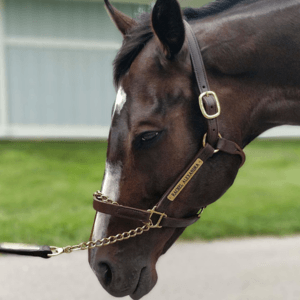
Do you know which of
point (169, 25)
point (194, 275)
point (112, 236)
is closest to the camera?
point (169, 25)

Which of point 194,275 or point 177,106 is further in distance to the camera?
point 194,275

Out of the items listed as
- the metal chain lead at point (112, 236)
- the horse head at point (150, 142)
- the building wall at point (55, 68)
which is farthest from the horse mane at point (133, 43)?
the building wall at point (55, 68)

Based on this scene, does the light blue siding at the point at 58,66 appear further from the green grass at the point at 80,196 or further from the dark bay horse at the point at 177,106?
the dark bay horse at the point at 177,106

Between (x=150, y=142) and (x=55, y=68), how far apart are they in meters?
7.76

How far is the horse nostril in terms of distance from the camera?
155 centimetres

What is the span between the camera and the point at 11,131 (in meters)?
8.39

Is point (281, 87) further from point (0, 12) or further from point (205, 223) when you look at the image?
point (0, 12)

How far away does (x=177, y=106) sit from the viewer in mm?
1501

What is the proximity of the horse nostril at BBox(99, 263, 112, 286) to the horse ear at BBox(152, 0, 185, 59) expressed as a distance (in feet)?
2.94

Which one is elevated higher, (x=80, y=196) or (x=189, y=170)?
(x=189, y=170)

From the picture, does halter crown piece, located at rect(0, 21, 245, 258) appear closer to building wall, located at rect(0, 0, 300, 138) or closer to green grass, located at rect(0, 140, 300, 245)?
green grass, located at rect(0, 140, 300, 245)

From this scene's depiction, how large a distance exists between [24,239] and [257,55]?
313 cm

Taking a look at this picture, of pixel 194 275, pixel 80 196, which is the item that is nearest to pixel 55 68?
pixel 80 196

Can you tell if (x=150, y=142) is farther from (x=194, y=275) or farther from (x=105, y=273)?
(x=194, y=275)
